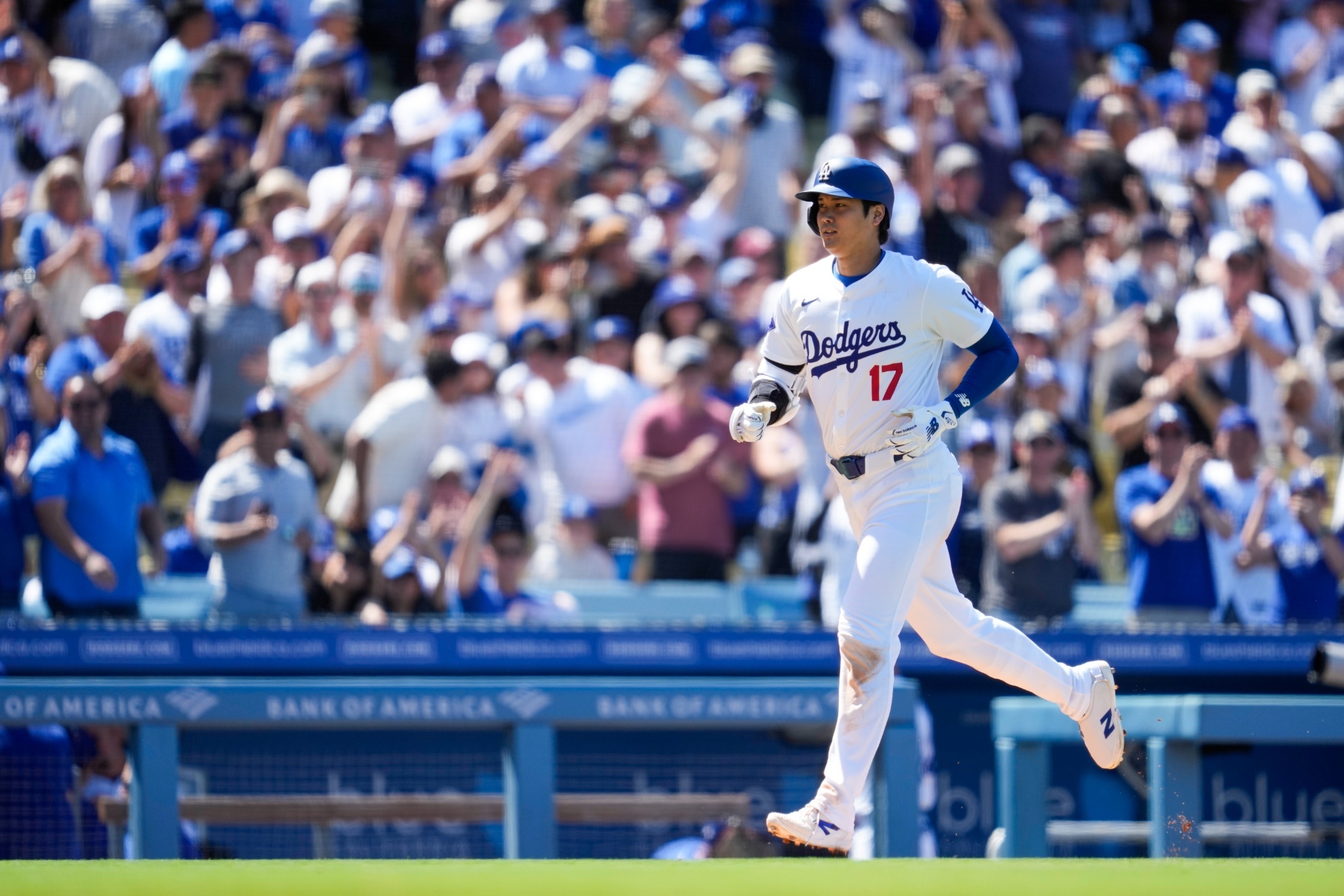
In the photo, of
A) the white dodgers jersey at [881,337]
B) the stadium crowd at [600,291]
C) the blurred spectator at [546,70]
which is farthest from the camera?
the blurred spectator at [546,70]

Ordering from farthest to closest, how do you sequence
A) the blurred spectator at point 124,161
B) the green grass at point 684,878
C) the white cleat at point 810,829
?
1. the blurred spectator at point 124,161
2. the white cleat at point 810,829
3. the green grass at point 684,878

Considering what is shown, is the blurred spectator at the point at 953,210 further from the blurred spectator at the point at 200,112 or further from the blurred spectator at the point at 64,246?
the blurred spectator at the point at 64,246

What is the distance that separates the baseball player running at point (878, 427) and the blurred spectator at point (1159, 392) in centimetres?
471

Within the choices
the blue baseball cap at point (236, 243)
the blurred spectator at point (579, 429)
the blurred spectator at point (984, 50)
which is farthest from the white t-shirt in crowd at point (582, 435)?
the blurred spectator at point (984, 50)

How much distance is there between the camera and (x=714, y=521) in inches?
371

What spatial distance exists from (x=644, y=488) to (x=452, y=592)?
3.70 ft

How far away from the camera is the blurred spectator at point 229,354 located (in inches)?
378

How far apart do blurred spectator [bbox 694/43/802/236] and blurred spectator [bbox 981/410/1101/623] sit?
321 cm

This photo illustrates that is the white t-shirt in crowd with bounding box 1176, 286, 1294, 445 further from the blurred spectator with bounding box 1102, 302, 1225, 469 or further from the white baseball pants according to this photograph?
the white baseball pants

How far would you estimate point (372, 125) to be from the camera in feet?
36.1

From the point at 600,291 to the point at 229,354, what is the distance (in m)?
2.11

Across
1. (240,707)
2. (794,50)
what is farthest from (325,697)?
(794,50)

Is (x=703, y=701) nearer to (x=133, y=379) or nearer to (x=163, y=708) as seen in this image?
(x=163, y=708)

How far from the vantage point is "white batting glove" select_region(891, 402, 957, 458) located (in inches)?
212
